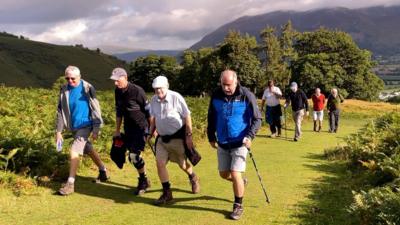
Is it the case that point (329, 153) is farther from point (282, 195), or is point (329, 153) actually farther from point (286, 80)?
point (286, 80)

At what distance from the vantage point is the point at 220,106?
852 centimetres

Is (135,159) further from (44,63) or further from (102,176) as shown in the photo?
(44,63)

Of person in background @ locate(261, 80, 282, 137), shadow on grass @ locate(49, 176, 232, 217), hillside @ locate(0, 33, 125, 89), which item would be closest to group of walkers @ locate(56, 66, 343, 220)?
shadow on grass @ locate(49, 176, 232, 217)

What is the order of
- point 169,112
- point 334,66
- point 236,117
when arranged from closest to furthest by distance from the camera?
point 236,117 → point 169,112 → point 334,66

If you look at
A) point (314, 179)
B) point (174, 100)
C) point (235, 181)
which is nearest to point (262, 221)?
point (235, 181)

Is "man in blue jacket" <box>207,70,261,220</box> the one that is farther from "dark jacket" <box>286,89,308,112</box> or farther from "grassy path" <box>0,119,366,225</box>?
"dark jacket" <box>286,89,308,112</box>

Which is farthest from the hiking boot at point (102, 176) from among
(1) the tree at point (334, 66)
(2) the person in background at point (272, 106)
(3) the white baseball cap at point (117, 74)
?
(1) the tree at point (334, 66)

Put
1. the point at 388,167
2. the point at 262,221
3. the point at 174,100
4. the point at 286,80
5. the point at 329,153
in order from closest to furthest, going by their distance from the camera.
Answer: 1. the point at 262,221
2. the point at 174,100
3. the point at 388,167
4. the point at 329,153
5. the point at 286,80

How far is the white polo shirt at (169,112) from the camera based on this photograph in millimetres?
9094

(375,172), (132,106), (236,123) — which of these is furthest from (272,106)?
(236,123)

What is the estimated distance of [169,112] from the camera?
909 centimetres

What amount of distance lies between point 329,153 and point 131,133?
832cm

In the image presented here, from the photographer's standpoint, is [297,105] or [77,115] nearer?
[77,115]

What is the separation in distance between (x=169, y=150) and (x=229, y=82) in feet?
6.85
